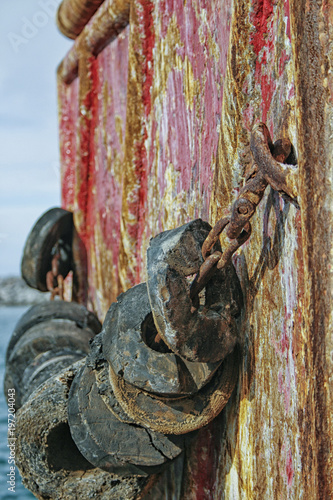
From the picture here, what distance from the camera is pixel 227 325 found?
1078mm

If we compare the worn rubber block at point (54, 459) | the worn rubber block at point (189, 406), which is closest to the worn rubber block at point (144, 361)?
the worn rubber block at point (189, 406)

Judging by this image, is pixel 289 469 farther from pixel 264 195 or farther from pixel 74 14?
pixel 74 14

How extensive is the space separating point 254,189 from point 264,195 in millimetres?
102

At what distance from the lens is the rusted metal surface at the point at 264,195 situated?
34.8 inches

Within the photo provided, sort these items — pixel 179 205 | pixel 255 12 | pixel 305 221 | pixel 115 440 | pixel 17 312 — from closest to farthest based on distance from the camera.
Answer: pixel 305 221, pixel 255 12, pixel 115 440, pixel 179 205, pixel 17 312

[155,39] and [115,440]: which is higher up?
[155,39]

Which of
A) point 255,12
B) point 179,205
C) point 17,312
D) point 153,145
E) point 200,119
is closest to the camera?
point 255,12

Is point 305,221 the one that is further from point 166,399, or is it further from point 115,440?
point 115,440

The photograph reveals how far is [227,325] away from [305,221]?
0.29m

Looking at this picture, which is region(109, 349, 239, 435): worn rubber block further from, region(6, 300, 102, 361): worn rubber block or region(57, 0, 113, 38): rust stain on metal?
region(57, 0, 113, 38): rust stain on metal

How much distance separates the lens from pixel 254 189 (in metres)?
0.99

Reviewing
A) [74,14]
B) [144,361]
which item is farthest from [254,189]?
[74,14]

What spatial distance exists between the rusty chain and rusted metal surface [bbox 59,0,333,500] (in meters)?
0.03

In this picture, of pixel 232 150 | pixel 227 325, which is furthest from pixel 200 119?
pixel 227 325
